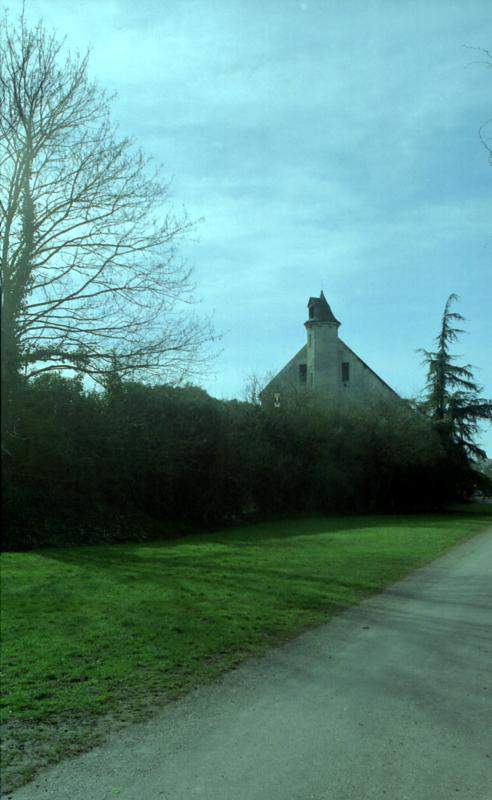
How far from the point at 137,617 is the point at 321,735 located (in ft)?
14.4

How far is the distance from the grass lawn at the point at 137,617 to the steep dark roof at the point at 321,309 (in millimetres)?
44164

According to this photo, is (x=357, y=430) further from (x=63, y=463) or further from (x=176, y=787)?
(x=176, y=787)

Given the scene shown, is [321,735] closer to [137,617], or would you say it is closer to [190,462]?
[137,617]

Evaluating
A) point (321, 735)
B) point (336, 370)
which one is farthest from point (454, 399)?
point (321, 735)

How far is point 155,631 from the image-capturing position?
8.31 m

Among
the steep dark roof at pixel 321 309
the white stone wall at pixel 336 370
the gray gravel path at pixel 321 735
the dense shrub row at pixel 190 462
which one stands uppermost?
the steep dark roof at pixel 321 309

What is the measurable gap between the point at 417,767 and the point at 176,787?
1539 millimetres

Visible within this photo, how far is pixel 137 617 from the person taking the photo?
356 inches

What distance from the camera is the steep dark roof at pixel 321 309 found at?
61.6m

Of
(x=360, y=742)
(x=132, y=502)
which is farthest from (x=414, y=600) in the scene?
(x=132, y=502)

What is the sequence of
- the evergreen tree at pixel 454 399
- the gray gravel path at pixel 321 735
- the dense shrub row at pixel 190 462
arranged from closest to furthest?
the gray gravel path at pixel 321 735, the dense shrub row at pixel 190 462, the evergreen tree at pixel 454 399

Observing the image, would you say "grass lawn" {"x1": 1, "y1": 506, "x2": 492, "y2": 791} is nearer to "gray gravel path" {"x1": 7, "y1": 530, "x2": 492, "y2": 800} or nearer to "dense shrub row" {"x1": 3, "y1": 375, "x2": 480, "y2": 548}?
"gray gravel path" {"x1": 7, "y1": 530, "x2": 492, "y2": 800}

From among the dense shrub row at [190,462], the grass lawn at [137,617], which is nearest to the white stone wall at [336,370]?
the dense shrub row at [190,462]

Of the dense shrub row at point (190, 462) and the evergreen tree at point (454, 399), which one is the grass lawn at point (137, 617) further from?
the evergreen tree at point (454, 399)
